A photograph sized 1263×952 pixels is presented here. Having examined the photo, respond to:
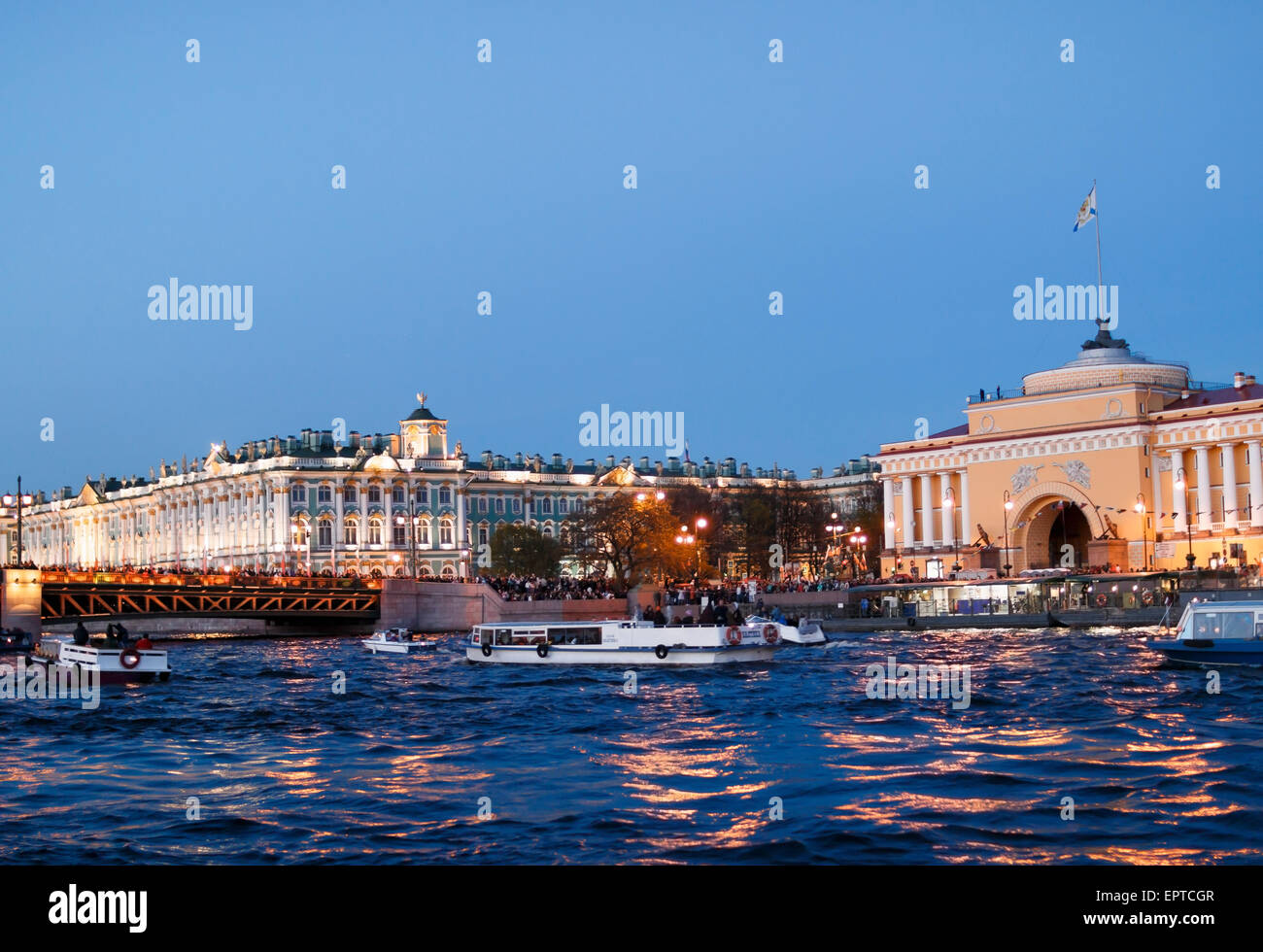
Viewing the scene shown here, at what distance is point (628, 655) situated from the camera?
121 ft

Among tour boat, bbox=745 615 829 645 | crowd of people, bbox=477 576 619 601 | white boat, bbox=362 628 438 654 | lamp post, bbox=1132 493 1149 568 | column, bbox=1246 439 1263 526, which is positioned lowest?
white boat, bbox=362 628 438 654

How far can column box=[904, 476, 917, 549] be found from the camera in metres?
79.4

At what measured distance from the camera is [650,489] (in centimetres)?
10512

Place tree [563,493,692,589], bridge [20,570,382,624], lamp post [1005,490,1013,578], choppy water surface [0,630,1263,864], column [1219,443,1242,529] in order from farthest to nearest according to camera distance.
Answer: tree [563,493,692,589], lamp post [1005,490,1013,578], column [1219,443,1242,529], bridge [20,570,382,624], choppy water surface [0,630,1263,864]

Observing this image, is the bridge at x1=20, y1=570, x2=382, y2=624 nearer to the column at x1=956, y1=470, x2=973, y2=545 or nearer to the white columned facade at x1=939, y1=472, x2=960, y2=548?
the white columned facade at x1=939, y1=472, x2=960, y2=548

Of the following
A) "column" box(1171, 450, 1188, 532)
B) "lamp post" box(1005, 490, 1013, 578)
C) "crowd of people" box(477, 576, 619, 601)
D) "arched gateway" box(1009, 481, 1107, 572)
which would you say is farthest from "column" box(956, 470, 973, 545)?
"crowd of people" box(477, 576, 619, 601)

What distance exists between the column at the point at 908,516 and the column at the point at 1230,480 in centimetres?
1668

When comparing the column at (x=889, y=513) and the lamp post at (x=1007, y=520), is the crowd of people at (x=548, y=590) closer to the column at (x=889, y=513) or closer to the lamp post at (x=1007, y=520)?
the column at (x=889, y=513)

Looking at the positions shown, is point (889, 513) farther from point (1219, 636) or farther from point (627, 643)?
point (1219, 636)

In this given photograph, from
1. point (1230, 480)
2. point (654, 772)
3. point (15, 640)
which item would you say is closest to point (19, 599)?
point (15, 640)

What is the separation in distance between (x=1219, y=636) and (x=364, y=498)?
265 feet

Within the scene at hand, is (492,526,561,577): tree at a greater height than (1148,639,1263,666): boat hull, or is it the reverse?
(492,526,561,577): tree

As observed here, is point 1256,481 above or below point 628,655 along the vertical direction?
above

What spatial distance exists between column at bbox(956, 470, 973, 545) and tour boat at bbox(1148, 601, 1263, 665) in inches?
1755
